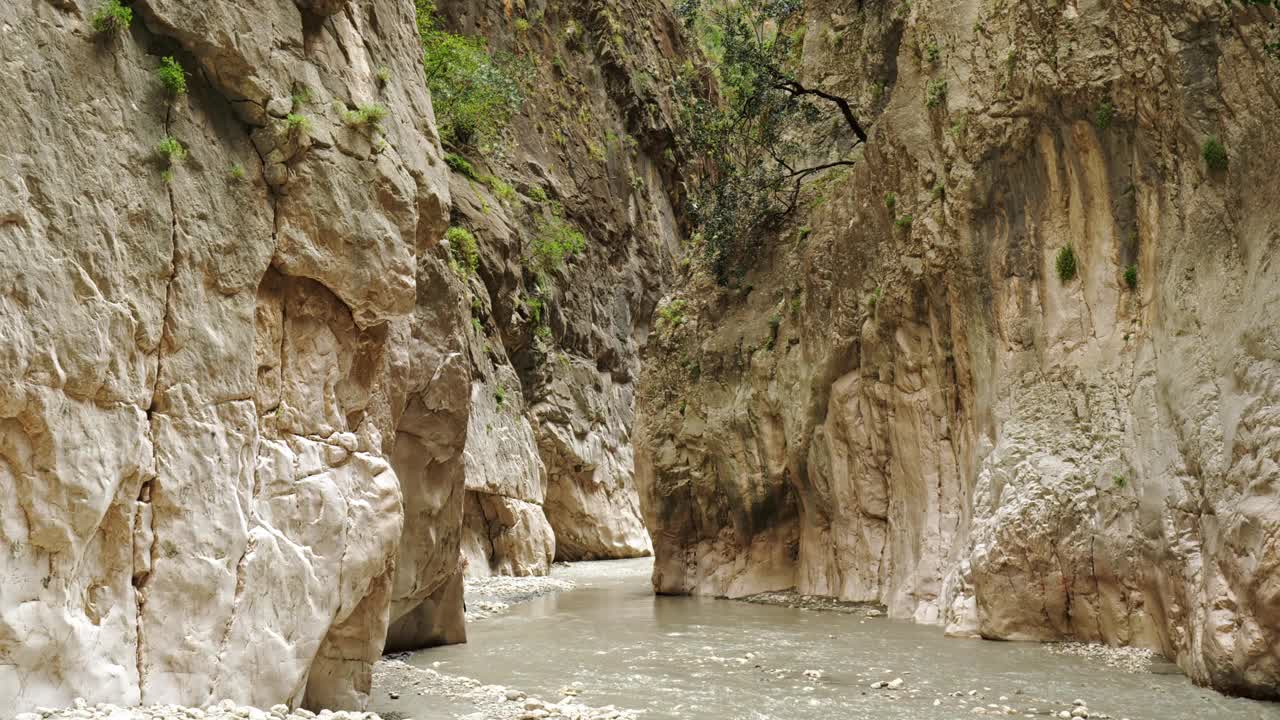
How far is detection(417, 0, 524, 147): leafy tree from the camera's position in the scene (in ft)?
108

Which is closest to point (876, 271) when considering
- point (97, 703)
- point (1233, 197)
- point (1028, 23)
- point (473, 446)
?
point (1028, 23)

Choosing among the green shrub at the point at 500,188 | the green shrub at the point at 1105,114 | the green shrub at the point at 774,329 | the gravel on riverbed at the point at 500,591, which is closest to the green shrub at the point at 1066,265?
the green shrub at the point at 1105,114

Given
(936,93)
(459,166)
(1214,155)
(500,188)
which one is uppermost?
(500,188)

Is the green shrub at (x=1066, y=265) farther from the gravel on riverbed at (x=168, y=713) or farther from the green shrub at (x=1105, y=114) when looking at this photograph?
the gravel on riverbed at (x=168, y=713)

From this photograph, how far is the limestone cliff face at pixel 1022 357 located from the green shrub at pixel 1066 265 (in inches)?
4.7

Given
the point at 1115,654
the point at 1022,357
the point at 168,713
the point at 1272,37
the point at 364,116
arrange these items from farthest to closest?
1. the point at 1022,357
2. the point at 1115,654
3. the point at 1272,37
4. the point at 364,116
5. the point at 168,713

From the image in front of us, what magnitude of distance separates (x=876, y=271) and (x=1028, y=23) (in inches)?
258

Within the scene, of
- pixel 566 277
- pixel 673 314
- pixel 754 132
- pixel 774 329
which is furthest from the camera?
pixel 566 277

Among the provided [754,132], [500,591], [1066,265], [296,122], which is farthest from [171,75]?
[754,132]

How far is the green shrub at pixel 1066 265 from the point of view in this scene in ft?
54.2

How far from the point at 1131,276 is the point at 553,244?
3248cm

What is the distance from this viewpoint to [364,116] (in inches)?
443

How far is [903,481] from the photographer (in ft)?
69.4

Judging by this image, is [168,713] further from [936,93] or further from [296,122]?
[936,93]
